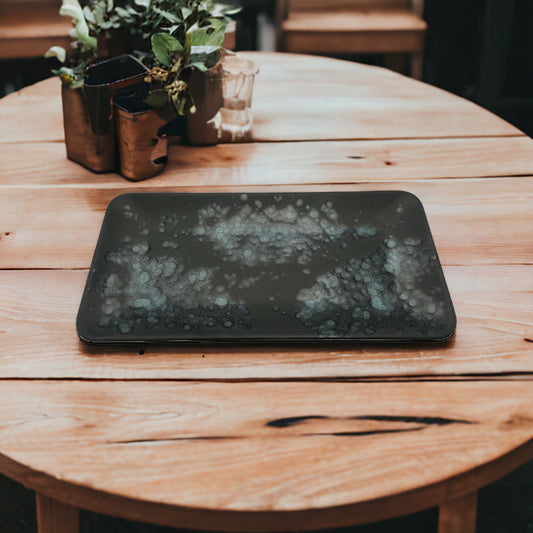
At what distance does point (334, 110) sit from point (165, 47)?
43cm

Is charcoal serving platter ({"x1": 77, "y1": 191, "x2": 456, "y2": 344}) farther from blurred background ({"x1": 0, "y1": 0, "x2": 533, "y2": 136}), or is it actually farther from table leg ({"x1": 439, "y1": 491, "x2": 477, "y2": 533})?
blurred background ({"x1": 0, "y1": 0, "x2": 533, "y2": 136})

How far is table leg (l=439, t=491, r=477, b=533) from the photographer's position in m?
0.69

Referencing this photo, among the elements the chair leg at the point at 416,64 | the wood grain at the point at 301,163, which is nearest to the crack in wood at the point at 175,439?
the wood grain at the point at 301,163

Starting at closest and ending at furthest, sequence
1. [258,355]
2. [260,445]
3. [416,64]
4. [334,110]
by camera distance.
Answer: [260,445] → [258,355] → [334,110] → [416,64]

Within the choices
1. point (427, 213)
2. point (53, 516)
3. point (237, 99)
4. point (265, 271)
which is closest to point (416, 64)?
point (237, 99)

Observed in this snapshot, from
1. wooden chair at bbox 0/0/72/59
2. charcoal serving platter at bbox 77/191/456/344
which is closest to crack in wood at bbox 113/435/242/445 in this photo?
charcoal serving platter at bbox 77/191/456/344

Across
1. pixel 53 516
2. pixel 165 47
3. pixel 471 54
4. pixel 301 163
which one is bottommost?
pixel 53 516

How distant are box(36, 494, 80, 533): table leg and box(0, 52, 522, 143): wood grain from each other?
0.66m

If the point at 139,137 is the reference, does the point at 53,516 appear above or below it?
below

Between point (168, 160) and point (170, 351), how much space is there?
498 mm

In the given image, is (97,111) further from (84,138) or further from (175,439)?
(175,439)

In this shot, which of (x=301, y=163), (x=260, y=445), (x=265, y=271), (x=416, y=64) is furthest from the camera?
(x=416, y=64)

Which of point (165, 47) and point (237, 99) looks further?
point (237, 99)

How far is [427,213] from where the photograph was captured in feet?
3.05
